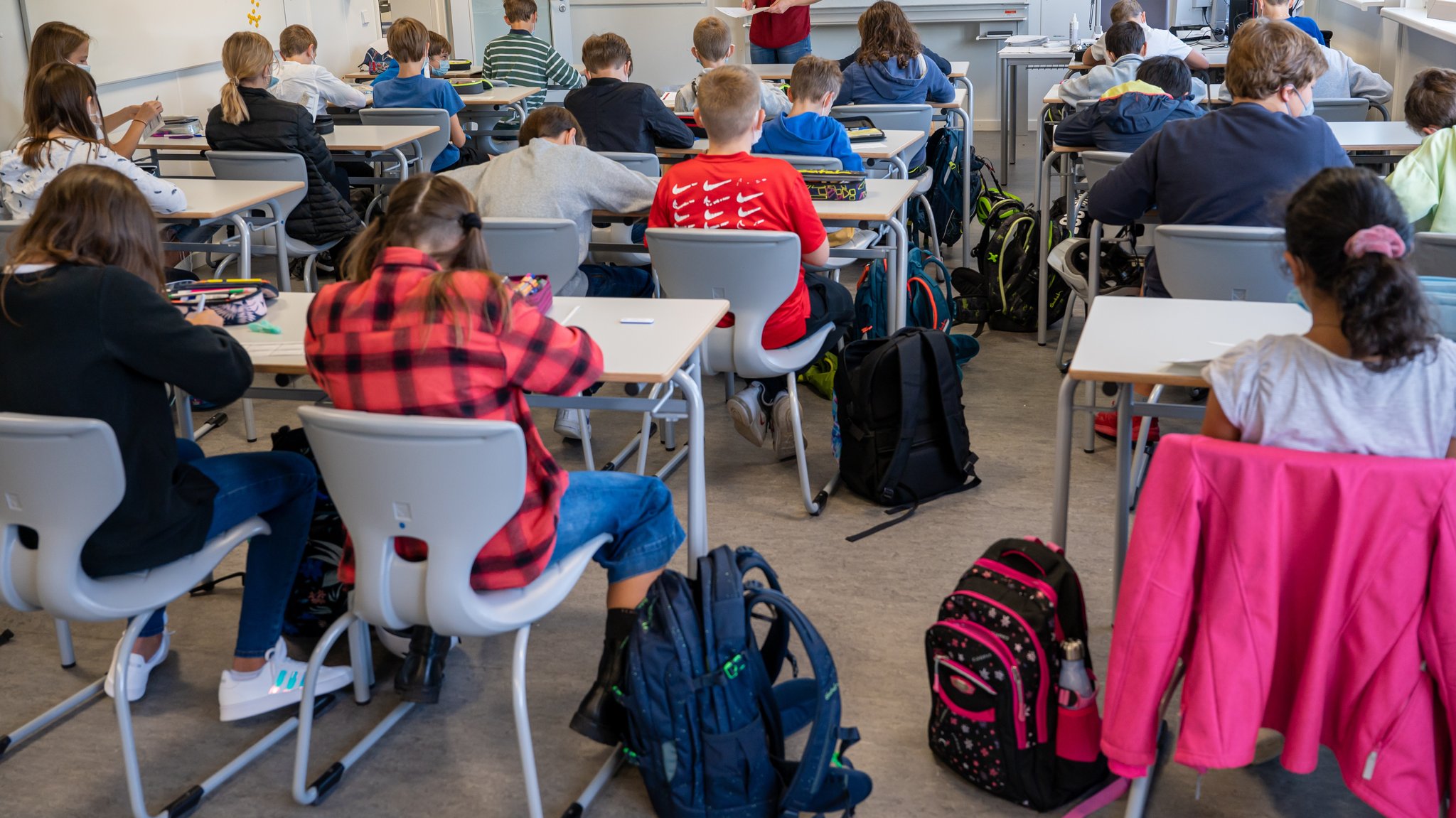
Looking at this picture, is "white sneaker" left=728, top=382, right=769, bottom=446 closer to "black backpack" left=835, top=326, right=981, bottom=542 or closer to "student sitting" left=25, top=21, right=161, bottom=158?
"black backpack" left=835, top=326, right=981, bottom=542

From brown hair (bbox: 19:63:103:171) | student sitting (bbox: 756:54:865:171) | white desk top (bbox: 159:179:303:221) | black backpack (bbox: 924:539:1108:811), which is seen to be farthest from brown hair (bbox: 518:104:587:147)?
black backpack (bbox: 924:539:1108:811)

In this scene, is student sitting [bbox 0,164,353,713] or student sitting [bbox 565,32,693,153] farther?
student sitting [bbox 565,32,693,153]

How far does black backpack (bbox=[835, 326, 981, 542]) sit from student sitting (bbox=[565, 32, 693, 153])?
5.90ft

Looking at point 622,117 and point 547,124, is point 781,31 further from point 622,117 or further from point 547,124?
point 547,124

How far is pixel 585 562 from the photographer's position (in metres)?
2.04

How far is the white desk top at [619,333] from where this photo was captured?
2.20 meters

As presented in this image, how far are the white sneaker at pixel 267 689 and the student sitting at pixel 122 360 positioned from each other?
33cm

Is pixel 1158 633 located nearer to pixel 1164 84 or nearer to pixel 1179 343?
pixel 1179 343

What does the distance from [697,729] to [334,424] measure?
2.29 feet

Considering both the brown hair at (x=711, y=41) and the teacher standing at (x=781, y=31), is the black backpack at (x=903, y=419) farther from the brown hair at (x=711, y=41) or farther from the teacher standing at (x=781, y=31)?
the teacher standing at (x=781, y=31)

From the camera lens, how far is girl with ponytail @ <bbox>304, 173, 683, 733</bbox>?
1.83m

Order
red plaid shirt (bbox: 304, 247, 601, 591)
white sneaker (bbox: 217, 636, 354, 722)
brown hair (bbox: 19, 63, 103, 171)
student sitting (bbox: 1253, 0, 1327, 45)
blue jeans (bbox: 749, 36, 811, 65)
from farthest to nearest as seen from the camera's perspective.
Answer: blue jeans (bbox: 749, 36, 811, 65) → student sitting (bbox: 1253, 0, 1327, 45) → brown hair (bbox: 19, 63, 103, 171) → white sneaker (bbox: 217, 636, 354, 722) → red plaid shirt (bbox: 304, 247, 601, 591)

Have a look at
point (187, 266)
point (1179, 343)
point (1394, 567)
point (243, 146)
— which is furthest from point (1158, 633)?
point (187, 266)

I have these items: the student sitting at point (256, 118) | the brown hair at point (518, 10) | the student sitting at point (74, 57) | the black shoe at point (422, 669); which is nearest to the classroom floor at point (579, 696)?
the black shoe at point (422, 669)
